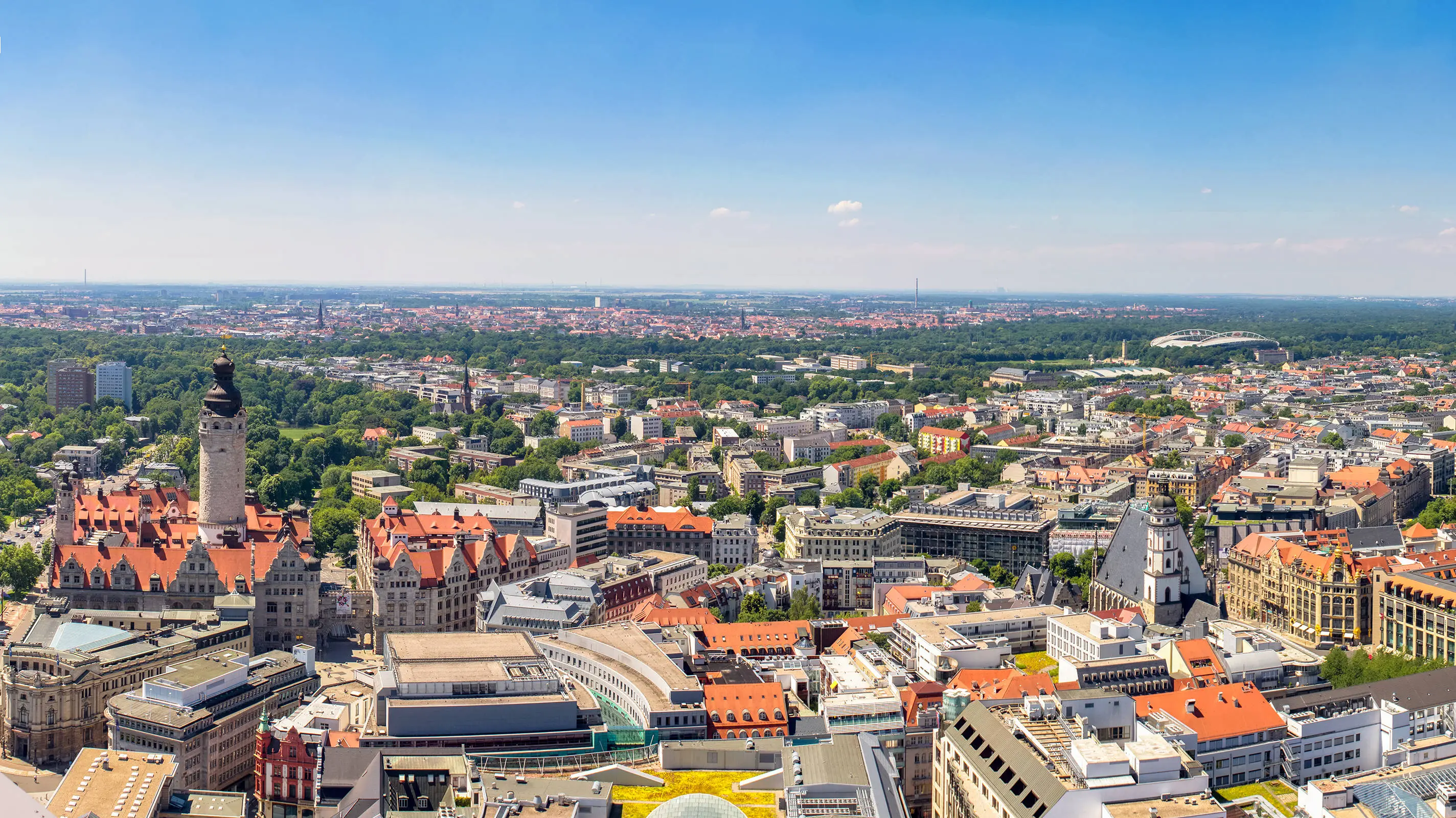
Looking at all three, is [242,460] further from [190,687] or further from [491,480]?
[491,480]

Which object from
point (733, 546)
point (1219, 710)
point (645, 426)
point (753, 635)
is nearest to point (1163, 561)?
point (1219, 710)

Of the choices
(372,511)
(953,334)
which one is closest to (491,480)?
(372,511)

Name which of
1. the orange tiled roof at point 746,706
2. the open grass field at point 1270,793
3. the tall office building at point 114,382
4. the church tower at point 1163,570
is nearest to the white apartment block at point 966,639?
the church tower at point 1163,570

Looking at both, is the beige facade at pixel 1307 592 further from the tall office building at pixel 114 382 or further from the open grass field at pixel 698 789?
the tall office building at pixel 114 382

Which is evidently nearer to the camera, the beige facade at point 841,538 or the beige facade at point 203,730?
the beige facade at point 203,730

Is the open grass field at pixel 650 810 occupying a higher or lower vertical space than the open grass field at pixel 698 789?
higher

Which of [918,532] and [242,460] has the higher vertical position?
[242,460]

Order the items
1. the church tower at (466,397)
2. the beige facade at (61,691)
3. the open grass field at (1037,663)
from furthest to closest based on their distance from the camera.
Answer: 1. the church tower at (466,397)
2. the open grass field at (1037,663)
3. the beige facade at (61,691)
